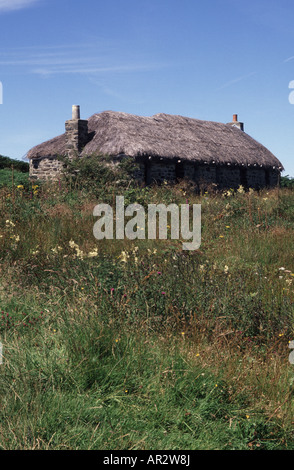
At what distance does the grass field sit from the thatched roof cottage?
37.4 ft

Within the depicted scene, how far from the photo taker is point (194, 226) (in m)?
10.4

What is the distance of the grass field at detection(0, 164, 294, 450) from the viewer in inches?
117

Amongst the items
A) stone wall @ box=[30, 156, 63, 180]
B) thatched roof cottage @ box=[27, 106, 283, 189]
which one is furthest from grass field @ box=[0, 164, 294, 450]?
stone wall @ box=[30, 156, 63, 180]

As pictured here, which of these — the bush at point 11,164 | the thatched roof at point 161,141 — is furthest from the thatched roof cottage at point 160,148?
the bush at point 11,164

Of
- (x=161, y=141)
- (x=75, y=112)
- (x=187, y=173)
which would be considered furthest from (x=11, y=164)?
(x=187, y=173)

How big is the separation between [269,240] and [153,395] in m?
5.61

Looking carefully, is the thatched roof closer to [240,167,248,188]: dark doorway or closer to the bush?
[240,167,248,188]: dark doorway

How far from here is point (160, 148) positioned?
1891cm

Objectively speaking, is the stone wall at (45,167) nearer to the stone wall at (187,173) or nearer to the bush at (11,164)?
the stone wall at (187,173)

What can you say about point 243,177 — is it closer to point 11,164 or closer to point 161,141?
point 161,141

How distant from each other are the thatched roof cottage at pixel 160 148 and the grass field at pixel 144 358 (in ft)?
37.4

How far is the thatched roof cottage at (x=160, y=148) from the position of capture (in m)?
18.4

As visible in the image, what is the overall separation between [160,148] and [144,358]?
1597 cm
